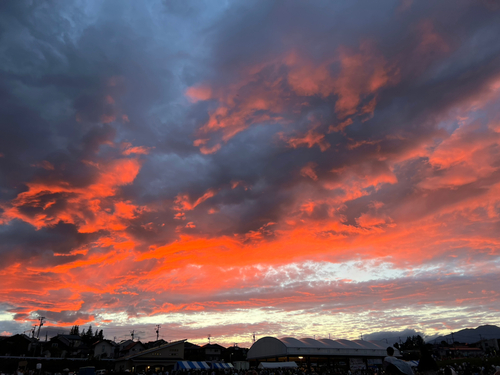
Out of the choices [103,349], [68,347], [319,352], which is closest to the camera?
[319,352]

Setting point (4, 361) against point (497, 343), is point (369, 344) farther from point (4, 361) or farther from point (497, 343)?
point (497, 343)

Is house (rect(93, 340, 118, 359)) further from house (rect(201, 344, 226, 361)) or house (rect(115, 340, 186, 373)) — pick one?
house (rect(115, 340, 186, 373))

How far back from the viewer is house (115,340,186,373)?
63438 millimetres

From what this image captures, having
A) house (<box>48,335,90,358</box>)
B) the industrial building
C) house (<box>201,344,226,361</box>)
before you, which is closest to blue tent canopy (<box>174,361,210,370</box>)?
the industrial building

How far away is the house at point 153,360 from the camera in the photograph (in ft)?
208

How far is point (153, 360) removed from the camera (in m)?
64.8

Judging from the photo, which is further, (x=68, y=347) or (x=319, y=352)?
(x=68, y=347)

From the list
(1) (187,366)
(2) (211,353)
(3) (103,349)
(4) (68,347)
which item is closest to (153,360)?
(1) (187,366)

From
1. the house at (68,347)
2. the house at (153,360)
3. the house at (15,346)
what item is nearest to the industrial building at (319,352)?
the house at (153,360)

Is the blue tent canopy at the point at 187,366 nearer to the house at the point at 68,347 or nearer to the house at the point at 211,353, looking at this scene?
the house at the point at 211,353

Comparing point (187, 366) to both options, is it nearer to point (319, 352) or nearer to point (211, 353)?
point (319, 352)

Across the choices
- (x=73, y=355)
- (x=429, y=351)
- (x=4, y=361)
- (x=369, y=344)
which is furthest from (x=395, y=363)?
(x=73, y=355)

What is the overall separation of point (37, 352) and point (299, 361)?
8242cm

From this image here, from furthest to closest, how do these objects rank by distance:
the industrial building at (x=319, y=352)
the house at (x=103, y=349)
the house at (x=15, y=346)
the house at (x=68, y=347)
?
the house at (x=68, y=347), the house at (x=103, y=349), the house at (x=15, y=346), the industrial building at (x=319, y=352)
